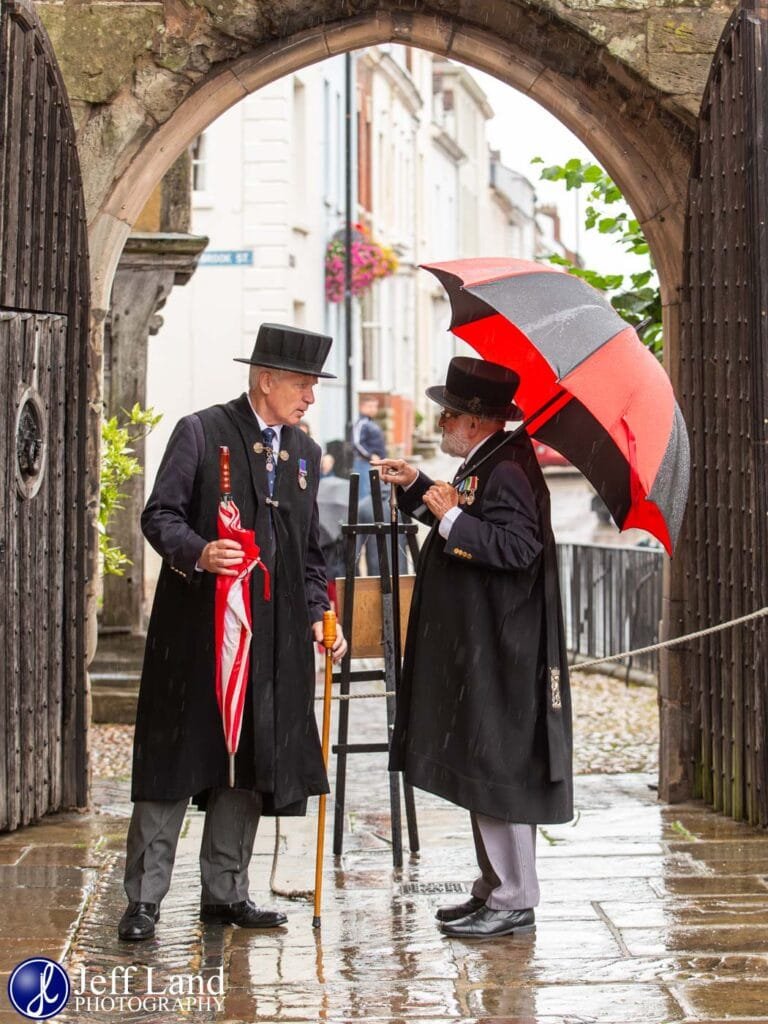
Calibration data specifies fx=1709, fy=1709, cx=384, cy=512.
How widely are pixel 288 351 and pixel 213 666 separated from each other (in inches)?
40.5

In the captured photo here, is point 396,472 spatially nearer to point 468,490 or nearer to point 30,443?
point 468,490

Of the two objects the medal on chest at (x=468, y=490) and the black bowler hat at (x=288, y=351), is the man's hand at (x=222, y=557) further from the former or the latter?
the medal on chest at (x=468, y=490)

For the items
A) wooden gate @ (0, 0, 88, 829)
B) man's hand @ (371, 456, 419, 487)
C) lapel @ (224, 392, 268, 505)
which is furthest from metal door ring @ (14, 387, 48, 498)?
man's hand @ (371, 456, 419, 487)

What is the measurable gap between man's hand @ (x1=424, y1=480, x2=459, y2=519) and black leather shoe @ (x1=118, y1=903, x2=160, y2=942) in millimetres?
1523

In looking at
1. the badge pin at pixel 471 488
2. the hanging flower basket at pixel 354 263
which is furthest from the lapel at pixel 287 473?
the hanging flower basket at pixel 354 263

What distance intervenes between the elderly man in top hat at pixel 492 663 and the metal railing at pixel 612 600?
6.54 meters

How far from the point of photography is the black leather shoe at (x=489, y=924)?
5344 mm

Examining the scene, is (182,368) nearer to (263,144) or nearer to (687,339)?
(263,144)

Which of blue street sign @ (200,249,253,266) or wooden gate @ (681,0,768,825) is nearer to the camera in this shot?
wooden gate @ (681,0,768,825)

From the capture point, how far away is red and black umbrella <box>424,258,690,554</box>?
492cm

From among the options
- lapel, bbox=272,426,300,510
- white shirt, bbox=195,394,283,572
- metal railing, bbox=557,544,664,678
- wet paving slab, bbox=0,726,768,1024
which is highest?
white shirt, bbox=195,394,283,572

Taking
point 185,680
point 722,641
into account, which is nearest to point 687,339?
point 722,641

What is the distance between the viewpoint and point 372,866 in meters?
6.56

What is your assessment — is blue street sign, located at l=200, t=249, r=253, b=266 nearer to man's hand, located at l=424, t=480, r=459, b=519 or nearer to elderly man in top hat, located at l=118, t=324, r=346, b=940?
elderly man in top hat, located at l=118, t=324, r=346, b=940
